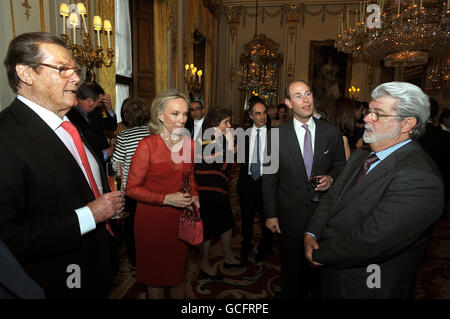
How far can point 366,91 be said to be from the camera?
10445 millimetres

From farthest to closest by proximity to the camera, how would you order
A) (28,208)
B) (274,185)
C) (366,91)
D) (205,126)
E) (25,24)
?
(366,91), (205,126), (25,24), (274,185), (28,208)

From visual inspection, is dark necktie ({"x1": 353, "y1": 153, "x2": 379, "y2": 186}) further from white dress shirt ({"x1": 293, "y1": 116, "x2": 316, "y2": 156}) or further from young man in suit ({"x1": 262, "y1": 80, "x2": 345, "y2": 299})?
white dress shirt ({"x1": 293, "y1": 116, "x2": 316, "y2": 156})

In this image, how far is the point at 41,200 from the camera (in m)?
1.09

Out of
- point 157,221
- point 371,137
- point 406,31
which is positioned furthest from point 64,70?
point 406,31

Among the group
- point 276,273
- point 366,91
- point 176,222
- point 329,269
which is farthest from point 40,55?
point 366,91

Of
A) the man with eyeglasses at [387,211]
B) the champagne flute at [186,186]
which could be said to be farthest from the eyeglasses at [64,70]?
the man with eyeglasses at [387,211]

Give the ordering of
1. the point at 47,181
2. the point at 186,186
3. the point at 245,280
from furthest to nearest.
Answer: the point at 245,280
the point at 186,186
the point at 47,181

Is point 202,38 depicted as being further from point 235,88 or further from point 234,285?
point 234,285

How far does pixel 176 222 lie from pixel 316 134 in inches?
49.8

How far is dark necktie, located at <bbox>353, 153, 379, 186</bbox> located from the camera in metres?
1.46

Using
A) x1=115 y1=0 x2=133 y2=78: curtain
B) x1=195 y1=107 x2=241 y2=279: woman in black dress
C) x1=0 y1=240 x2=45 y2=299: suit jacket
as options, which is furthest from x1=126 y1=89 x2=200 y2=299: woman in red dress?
x1=115 y1=0 x2=133 y2=78: curtain

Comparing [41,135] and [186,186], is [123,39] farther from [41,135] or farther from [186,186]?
[41,135]

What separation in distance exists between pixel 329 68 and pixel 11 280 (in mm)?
11469

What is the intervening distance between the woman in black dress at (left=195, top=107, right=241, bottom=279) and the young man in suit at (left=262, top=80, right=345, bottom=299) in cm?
69
